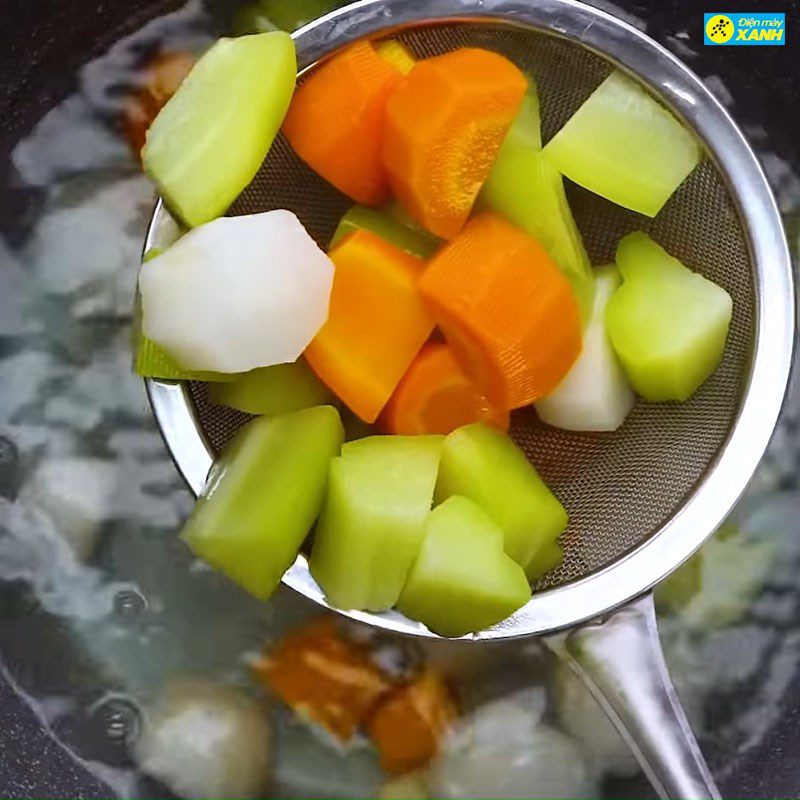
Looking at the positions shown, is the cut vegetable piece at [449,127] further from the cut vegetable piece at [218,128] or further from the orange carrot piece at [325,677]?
the orange carrot piece at [325,677]

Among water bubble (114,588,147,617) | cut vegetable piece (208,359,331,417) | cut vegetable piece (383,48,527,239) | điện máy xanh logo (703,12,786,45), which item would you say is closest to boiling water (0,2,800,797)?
water bubble (114,588,147,617)

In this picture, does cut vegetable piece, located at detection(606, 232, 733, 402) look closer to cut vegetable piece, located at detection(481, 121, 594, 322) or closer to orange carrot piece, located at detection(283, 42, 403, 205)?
cut vegetable piece, located at detection(481, 121, 594, 322)

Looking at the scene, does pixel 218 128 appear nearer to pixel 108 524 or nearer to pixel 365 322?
pixel 365 322

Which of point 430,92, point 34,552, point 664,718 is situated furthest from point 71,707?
point 430,92

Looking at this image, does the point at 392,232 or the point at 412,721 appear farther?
the point at 412,721

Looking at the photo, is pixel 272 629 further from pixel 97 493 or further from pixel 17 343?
pixel 17 343

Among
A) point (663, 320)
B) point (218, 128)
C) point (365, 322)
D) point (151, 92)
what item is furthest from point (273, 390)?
point (151, 92)
